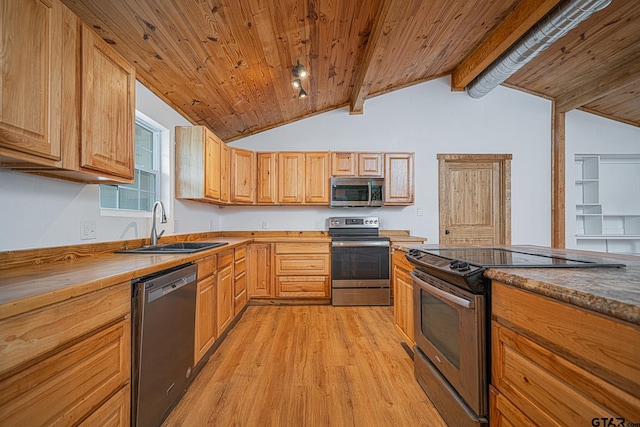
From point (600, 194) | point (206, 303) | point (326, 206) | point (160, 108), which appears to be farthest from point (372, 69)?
point (600, 194)

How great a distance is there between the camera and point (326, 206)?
13.7 ft

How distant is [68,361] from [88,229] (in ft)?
3.51

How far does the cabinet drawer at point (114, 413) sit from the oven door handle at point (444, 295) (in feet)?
5.14

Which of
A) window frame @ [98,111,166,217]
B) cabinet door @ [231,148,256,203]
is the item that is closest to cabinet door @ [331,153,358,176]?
cabinet door @ [231,148,256,203]

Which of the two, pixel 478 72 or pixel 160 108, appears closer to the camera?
pixel 160 108

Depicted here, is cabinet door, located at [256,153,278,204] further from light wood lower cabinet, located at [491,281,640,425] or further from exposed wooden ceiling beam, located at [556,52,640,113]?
exposed wooden ceiling beam, located at [556,52,640,113]

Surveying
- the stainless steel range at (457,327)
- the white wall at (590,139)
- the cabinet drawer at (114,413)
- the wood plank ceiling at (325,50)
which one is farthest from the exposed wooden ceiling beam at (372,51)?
the white wall at (590,139)

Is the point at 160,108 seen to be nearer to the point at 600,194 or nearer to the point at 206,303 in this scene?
the point at 206,303

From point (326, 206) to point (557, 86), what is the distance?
383 centimetres

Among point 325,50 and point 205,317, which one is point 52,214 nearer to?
point 205,317

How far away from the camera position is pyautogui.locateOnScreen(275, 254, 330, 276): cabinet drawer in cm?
362

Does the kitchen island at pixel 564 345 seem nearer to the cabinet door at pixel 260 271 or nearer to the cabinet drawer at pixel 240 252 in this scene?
the cabinet drawer at pixel 240 252

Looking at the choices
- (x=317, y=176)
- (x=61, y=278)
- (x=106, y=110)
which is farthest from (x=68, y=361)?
(x=317, y=176)

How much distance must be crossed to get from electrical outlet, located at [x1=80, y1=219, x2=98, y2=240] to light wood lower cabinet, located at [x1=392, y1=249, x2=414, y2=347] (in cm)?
221
